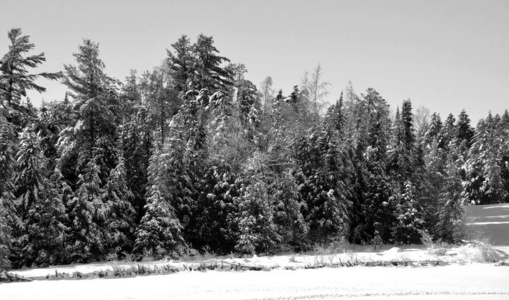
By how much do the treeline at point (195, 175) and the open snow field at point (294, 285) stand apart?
13.1 ft

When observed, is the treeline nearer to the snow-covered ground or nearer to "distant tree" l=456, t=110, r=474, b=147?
the snow-covered ground

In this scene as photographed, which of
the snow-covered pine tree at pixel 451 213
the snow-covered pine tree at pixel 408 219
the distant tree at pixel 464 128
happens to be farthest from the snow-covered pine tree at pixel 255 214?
the distant tree at pixel 464 128

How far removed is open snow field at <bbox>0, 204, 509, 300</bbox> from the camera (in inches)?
663

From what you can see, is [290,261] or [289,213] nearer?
[290,261]

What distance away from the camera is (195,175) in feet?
104

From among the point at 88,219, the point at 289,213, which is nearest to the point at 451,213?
the point at 289,213

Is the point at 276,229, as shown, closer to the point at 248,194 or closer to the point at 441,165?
the point at 248,194

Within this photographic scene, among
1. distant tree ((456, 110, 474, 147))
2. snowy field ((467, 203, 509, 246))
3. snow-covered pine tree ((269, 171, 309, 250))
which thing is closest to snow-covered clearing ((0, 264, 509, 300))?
snow-covered pine tree ((269, 171, 309, 250))

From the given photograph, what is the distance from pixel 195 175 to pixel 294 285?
14.8 m

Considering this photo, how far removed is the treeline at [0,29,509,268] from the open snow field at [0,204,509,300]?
3.98m

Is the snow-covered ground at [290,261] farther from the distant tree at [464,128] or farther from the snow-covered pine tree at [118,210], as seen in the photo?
the distant tree at [464,128]

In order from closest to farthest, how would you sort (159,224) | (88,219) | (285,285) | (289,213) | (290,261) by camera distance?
1. (285,285)
2. (290,261)
3. (88,219)
4. (159,224)
5. (289,213)

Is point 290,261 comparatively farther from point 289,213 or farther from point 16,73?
point 16,73

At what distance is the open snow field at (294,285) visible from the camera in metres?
16.8
